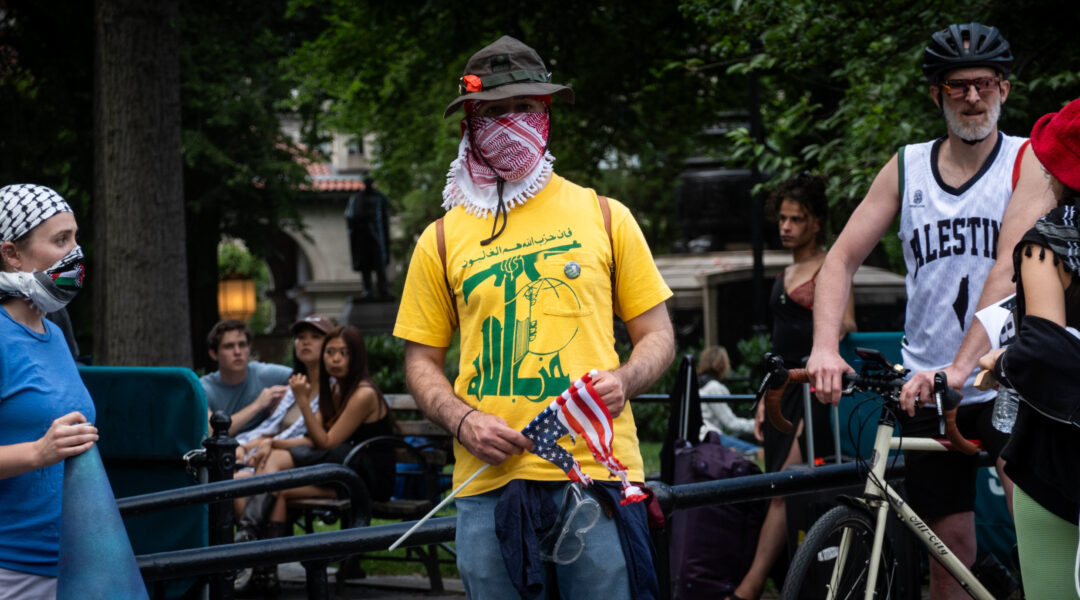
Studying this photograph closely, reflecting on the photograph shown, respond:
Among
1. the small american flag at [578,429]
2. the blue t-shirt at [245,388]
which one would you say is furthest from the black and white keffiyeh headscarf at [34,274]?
the blue t-shirt at [245,388]

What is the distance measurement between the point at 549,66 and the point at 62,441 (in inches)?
527

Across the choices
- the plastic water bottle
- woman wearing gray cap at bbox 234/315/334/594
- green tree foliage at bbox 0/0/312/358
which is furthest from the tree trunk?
the plastic water bottle

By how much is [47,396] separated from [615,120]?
1490cm

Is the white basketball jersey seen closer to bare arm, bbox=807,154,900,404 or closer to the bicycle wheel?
bare arm, bbox=807,154,900,404

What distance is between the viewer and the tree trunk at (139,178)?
28.3ft

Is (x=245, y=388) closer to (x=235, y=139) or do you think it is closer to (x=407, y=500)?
(x=407, y=500)

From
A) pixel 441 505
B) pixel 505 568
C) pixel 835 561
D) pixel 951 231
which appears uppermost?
pixel 951 231

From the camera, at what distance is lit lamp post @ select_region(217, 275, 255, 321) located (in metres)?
24.0

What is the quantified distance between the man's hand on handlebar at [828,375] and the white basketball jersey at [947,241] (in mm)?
505

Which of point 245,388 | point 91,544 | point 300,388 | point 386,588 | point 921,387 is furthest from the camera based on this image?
point 245,388

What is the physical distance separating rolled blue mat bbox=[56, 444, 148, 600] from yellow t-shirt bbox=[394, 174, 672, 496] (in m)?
0.82

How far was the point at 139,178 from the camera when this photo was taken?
28.4 feet

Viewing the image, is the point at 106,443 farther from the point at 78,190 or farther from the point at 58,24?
→ the point at 78,190

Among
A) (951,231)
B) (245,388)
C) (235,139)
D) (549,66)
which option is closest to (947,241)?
(951,231)
